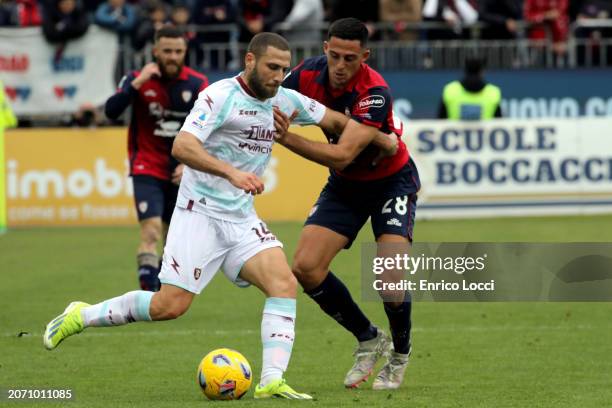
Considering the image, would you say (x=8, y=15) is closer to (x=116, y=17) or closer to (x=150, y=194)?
(x=116, y=17)

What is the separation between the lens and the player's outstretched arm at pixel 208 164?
771 centimetres

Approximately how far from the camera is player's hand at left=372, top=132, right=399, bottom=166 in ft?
29.6

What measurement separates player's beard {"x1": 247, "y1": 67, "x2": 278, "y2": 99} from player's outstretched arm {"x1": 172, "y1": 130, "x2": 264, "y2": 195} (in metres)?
0.50

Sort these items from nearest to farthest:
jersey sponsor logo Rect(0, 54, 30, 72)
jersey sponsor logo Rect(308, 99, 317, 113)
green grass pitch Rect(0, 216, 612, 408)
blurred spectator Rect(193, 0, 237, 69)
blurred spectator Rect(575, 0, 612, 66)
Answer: green grass pitch Rect(0, 216, 612, 408) → jersey sponsor logo Rect(308, 99, 317, 113) → jersey sponsor logo Rect(0, 54, 30, 72) → blurred spectator Rect(193, 0, 237, 69) → blurred spectator Rect(575, 0, 612, 66)

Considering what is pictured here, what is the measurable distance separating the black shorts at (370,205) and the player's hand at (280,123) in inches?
46.2

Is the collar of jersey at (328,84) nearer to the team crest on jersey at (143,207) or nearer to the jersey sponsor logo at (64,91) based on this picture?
the team crest on jersey at (143,207)

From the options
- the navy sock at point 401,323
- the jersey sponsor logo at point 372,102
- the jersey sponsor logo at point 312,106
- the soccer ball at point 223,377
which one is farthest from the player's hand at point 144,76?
the soccer ball at point 223,377

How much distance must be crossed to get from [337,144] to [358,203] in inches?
28.4

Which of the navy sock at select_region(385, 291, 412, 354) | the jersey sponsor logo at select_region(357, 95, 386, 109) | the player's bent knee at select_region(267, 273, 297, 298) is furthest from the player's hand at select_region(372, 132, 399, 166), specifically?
the player's bent knee at select_region(267, 273, 297, 298)

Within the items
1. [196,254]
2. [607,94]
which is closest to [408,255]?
[196,254]

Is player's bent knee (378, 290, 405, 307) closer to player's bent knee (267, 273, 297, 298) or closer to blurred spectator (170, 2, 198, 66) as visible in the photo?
player's bent knee (267, 273, 297, 298)

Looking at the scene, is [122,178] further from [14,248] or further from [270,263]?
[270,263]

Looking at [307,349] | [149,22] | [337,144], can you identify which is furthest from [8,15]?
[337,144]

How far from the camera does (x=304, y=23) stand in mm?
22766
